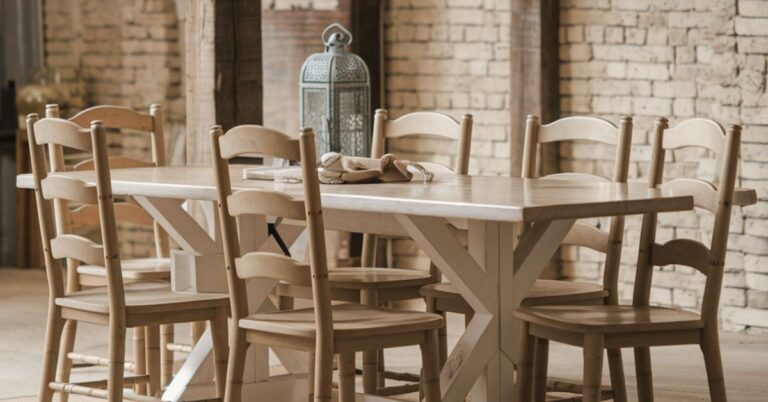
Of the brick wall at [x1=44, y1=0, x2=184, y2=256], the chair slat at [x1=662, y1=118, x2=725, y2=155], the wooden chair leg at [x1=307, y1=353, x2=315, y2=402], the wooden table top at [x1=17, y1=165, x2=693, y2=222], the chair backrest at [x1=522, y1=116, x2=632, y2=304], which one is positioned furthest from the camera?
the brick wall at [x1=44, y1=0, x2=184, y2=256]

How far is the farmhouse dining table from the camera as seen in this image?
348 centimetres

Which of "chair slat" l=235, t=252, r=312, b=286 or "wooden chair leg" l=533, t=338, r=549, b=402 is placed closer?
"chair slat" l=235, t=252, r=312, b=286

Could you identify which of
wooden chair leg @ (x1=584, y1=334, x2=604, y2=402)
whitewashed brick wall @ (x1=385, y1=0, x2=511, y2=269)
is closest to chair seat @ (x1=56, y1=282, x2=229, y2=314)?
wooden chair leg @ (x1=584, y1=334, x2=604, y2=402)

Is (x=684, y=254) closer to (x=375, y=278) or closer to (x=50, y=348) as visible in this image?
(x=375, y=278)

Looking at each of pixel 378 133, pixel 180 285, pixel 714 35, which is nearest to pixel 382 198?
pixel 180 285

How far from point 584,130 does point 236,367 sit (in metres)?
1.40

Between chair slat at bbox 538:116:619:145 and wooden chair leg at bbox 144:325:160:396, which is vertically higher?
chair slat at bbox 538:116:619:145

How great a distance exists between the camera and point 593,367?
11.5ft

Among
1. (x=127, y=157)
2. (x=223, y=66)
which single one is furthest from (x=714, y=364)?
(x=223, y=66)

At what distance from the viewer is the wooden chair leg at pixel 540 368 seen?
3805mm

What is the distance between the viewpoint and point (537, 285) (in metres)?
4.30

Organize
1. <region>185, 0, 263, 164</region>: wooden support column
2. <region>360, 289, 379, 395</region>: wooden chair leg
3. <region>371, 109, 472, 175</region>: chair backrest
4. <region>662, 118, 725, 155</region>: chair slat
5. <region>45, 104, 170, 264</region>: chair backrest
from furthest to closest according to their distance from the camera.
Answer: <region>185, 0, 263, 164</region>: wooden support column < <region>45, 104, 170, 264</region>: chair backrest < <region>371, 109, 472, 175</region>: chair backrest < <region>360, 289, 379, 395</region>: wooden chair leg < <region>662, 118, 725, 155</region>: chair slat

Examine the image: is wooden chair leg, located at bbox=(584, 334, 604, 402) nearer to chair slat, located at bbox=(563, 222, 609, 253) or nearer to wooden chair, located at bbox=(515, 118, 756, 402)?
wooden chair, located at bbox=(515, 118, 756, 402)

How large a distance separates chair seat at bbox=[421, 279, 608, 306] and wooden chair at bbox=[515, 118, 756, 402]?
195mm
